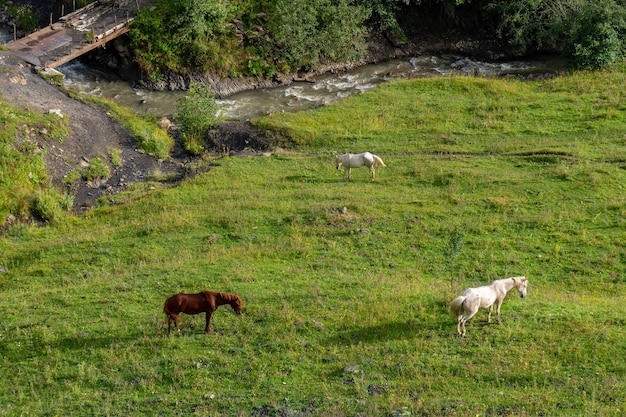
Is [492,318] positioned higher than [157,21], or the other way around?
[157,21]

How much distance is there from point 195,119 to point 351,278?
1953 cm

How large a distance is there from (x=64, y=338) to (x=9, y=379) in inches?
77.1

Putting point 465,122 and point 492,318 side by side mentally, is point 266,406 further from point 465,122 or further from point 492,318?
point 465,122

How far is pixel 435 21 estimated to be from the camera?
56344mm

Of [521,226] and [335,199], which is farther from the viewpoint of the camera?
[335,199]

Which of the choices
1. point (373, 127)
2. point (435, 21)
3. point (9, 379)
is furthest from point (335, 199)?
point (435, 21)

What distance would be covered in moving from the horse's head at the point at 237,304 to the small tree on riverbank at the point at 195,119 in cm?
2049

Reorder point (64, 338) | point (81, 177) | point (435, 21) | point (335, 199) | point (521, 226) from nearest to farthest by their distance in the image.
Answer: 1. point (64, 338)
2. point (521, 226)
3. point (335, 199)
4. point (81, 177)
5. point (435, 21)

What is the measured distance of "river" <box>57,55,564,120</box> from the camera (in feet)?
149

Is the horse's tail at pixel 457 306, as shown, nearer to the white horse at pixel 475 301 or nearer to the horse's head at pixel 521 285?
the white horse at pixel 475 301

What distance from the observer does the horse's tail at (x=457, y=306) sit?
59.0 ft

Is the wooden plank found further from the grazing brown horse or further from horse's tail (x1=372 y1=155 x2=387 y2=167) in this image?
the grazing brown horse

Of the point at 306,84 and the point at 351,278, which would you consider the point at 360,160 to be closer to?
the point at 351,278

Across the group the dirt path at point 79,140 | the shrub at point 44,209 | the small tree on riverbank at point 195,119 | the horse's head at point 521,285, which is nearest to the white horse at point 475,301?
the horse's head at point 521,285
